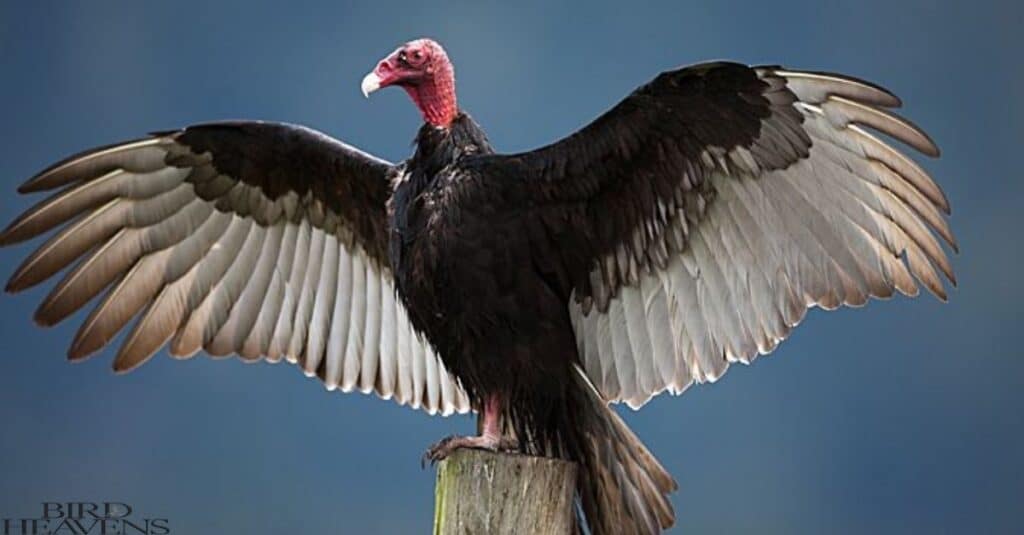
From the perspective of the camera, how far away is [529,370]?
3588 mm

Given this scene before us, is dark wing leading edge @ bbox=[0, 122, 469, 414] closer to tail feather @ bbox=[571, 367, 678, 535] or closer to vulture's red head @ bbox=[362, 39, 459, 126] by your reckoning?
vulture's red head @ bbox=[362, 39, 459, 126]

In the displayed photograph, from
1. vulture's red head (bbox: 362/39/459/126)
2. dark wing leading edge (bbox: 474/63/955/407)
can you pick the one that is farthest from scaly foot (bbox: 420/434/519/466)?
vulture's red head (bbox: 362/39/459/126)

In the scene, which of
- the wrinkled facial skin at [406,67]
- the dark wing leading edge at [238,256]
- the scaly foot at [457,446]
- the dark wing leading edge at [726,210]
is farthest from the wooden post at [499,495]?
the wrinkled facial skin at [406,67]

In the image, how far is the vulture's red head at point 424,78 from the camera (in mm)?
3736

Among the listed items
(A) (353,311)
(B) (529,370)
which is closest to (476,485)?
(B) (529,370)

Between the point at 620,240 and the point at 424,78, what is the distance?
63 cm

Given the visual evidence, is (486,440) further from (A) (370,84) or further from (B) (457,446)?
(A) (370,84)

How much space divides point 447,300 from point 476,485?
1.57 feet

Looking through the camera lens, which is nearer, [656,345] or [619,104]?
[619,104]

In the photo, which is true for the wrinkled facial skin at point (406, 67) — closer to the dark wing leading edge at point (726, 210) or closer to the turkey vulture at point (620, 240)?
the turkey vulture at point (620, 240)

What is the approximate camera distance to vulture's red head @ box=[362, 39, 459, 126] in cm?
374

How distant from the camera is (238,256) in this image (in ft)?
14.3

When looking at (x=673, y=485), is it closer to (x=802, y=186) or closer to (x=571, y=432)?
(x=571, y=432)

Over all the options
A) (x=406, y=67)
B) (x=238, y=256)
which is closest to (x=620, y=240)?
(x=406, y=67)
